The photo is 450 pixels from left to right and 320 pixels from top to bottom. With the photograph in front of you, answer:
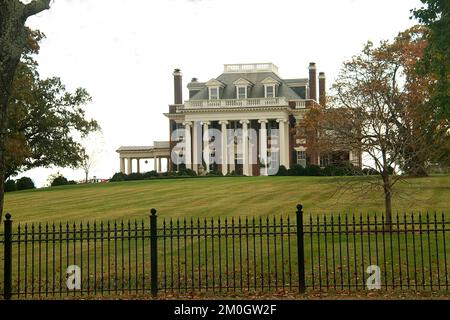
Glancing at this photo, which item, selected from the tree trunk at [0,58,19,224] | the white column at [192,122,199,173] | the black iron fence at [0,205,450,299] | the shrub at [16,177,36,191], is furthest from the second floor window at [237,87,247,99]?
the tree trunk at [0,58,19,224]

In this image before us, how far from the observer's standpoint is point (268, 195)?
30656mm

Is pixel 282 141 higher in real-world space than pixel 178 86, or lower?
lower

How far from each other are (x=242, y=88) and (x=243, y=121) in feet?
15.1

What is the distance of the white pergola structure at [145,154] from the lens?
264 feet

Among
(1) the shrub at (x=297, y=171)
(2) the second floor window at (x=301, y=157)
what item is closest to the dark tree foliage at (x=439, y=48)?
(1) the shrub at (x=297, y=171)

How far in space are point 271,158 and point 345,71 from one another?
36559 mm

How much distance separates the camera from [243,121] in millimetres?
70812

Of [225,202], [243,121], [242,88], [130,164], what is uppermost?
[242,88]

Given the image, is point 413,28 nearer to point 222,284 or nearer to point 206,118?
point 222,284

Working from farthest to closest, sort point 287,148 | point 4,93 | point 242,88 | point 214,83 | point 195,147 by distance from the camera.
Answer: point 214,83, point 242,88, point 195,147, point 287,148, point 4,93

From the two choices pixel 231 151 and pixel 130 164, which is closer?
pixel 231 151

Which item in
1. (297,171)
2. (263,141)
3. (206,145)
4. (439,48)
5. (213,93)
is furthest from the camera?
(213,93)

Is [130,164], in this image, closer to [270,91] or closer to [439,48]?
[270,91]

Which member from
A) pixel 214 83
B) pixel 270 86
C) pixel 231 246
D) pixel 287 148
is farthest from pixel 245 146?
pixel 231 246
